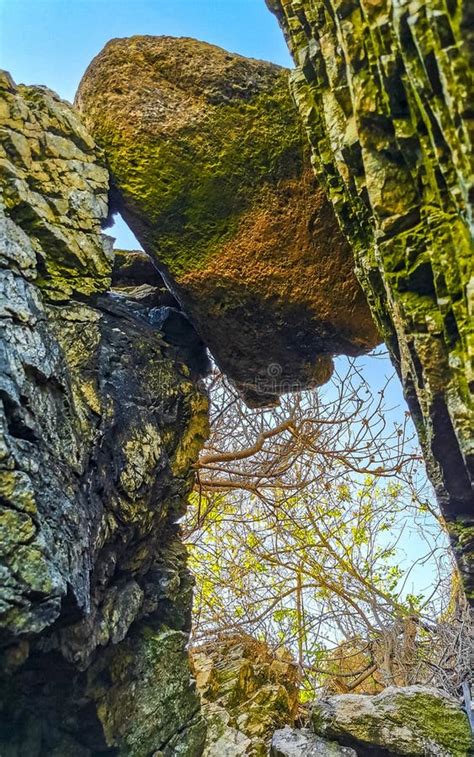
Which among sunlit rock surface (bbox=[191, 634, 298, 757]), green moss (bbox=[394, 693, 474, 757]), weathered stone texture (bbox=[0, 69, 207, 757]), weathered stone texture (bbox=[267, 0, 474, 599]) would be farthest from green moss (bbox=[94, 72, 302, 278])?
green moss (bbox=[394, 693, 474, 757])

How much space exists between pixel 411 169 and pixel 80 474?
1813mm

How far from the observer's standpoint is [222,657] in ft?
14.3

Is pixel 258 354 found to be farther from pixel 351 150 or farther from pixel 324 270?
pixel 351 150

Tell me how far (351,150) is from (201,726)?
10.4 feet

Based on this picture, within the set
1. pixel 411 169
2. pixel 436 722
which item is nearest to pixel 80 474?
pixel 411 169

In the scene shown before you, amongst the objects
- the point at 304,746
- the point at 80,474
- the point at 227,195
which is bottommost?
the point at 304,746

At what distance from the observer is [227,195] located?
3.35 meters

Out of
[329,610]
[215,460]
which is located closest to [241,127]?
[215,460]

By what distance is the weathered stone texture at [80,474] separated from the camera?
2.06 metres

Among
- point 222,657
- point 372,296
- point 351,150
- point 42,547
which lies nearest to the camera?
point 42,547

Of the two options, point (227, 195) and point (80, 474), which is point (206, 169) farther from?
point (80, 474)

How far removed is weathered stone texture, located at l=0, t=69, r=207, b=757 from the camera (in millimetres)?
2059

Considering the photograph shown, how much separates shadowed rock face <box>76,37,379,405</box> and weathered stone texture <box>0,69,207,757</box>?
0.90 ft

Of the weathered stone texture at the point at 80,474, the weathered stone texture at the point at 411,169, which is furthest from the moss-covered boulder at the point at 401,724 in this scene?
the weathered stone texture at the point at 411,169
